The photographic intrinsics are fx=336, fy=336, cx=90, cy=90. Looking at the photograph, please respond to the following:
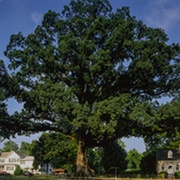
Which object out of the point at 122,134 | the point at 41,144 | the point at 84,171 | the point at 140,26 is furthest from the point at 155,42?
the point at 41,144

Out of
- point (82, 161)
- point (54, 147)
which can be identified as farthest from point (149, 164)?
point (82, 161)

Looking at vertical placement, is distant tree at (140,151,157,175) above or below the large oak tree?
below

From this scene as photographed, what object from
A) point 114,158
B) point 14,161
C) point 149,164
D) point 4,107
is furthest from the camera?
point 14,161

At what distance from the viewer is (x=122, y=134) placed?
1709 inches

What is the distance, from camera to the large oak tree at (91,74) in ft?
124

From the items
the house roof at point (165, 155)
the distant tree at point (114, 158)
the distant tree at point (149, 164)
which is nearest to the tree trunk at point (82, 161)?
the distant tree at point (114, 158)

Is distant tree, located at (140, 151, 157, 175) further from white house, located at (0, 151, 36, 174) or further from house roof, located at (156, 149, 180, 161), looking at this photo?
white house, located at (0, 151, 36, 174)

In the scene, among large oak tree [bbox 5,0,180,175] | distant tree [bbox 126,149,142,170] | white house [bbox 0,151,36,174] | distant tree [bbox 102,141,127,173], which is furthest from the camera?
distant tree [bbox 126,149,142,170]

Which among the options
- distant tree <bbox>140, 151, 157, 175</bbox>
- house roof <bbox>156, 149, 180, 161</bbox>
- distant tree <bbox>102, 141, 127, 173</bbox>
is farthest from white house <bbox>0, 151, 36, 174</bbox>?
house roof <bbox>156, 149, 180, 161</bbox>

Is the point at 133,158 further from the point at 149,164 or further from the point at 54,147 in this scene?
the point at 54,147

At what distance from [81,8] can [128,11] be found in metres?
6.07

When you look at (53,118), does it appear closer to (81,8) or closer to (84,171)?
(84,171)

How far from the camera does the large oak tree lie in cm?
3775

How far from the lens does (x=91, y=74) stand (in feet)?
133
